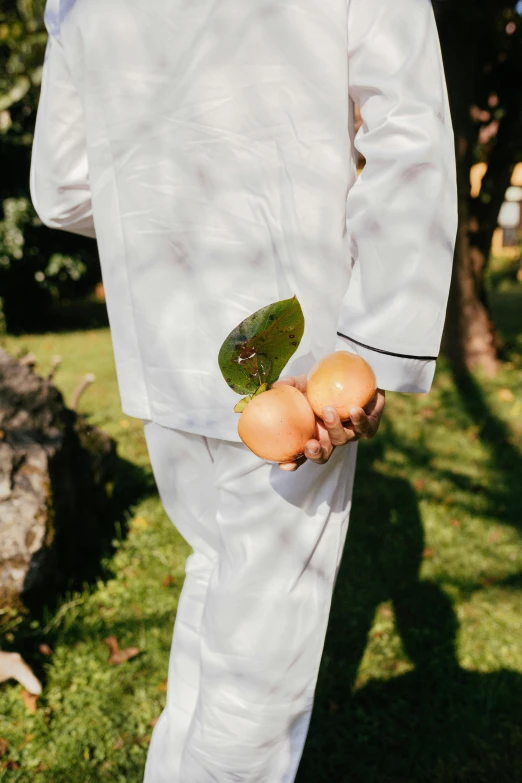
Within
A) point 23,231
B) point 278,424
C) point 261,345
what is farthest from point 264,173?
point 23,231

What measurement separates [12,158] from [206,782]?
8.85 m

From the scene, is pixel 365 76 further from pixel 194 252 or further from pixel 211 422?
pixel 211 422

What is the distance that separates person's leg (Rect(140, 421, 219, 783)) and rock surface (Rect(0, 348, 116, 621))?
1049 mm

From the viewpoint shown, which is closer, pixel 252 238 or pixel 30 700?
pixel 252 238

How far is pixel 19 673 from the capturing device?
2.56 m

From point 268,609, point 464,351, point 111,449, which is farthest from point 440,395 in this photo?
point 268,609

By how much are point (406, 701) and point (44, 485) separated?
163 centimetres

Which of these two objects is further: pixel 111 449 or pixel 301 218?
pixel 111 449

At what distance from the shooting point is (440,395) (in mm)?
5953

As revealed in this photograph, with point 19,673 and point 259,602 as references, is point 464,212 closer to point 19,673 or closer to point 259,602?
point 19,673

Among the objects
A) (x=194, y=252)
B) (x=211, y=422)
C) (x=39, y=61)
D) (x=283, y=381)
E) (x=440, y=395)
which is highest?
(x=194, y=252)

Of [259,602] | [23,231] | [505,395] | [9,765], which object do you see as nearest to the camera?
[259,602]

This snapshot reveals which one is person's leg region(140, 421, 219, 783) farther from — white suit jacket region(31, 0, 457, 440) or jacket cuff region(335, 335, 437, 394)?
jacket cuff region(335, 335, 437, 394)

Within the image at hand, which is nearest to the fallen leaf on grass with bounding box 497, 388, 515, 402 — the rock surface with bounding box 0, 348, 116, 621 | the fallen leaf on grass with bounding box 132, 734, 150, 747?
the rock surface with bounding box 0, 348, 116, 621
